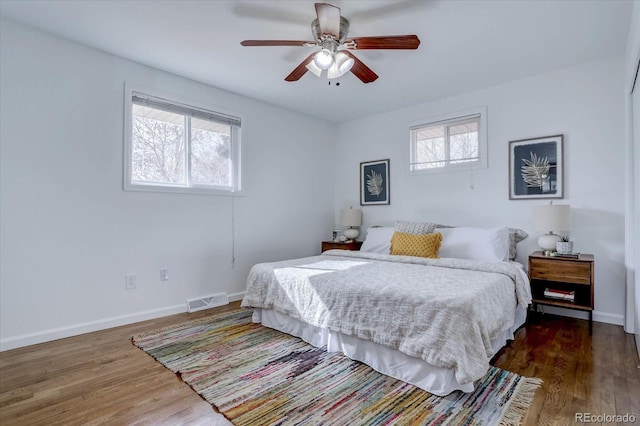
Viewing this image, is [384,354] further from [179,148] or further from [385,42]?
[179,148]

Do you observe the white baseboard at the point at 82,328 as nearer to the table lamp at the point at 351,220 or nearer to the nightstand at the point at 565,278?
the table lamp at the point at 351,220

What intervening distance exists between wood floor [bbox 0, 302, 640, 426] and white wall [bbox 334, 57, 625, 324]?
83 centimetres

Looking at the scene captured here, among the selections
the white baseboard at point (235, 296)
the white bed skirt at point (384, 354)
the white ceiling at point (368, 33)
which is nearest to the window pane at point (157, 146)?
the white ceiling at point (368, 33)

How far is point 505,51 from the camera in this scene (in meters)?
2.88

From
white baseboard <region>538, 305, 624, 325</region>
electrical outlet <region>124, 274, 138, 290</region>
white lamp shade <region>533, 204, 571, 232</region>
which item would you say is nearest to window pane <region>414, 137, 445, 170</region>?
white lamp shade <region>533, 204, 571, 232</region>

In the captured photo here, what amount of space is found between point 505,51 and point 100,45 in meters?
3.49

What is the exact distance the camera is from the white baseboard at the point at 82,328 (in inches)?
98.3

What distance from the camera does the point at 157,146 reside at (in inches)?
132

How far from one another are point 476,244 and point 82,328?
363cm

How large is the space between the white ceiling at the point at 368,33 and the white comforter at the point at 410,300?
184 cm

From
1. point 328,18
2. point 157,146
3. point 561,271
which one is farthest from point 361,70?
point 561,271

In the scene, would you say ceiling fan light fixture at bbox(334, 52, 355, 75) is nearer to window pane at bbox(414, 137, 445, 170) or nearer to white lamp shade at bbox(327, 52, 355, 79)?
white lamp shade at bbox(327, 52, 355, 79)

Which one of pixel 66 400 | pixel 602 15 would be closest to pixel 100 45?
pixel 66 400

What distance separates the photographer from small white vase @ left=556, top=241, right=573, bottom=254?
2941 mm
